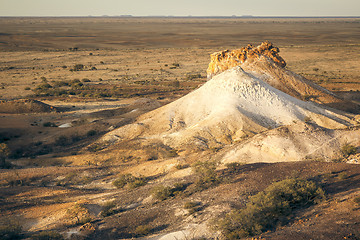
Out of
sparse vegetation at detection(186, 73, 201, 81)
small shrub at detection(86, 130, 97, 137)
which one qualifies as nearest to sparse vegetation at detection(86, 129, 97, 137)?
small shrub at detection(86, 130, 97, 137)

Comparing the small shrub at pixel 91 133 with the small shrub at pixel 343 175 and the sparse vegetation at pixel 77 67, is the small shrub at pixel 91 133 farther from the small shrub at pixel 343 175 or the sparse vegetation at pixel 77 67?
the sparse vegetation at pixel 77 67

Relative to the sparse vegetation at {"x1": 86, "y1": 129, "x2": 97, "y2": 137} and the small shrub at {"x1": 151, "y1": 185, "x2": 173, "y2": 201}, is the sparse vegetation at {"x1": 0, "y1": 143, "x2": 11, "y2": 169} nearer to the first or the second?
the sparse vegetation at {"x1": 86, "y1": 129, "x2": 97, "y2": 137}

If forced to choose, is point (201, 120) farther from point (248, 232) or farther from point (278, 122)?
point (248, 232)

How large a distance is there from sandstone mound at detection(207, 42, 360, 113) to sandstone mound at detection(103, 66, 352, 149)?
494 cm

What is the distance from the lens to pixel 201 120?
948 inches

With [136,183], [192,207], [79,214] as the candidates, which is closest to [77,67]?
[136,183]

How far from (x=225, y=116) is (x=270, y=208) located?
12.4 metres

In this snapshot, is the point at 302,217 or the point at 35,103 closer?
the point at 302,217

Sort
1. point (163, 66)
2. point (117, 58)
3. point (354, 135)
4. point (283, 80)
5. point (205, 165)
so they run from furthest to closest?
point (117, 58) → point (163, 66) → point (283, 80) → point (354, 135) → point (205, 165)

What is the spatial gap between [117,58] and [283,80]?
52.8 metres

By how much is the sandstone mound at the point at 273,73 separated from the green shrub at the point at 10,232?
23.5 metres

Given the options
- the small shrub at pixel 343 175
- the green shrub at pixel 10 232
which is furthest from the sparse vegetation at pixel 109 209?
the small shrub at pixel 343 175

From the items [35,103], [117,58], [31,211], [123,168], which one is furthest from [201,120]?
[117,58]

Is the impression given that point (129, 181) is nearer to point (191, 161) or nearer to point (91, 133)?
point (191, 161)
